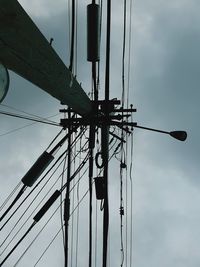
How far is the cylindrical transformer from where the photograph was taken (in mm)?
6430

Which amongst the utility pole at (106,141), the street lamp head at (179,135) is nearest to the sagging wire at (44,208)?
the utility pole at (106,141)

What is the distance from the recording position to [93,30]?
653 centimetres

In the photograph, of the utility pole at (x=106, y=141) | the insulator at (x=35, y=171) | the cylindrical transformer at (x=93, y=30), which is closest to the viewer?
the cylindrical transformer at (x=93, y=30)

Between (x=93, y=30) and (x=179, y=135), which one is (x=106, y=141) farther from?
(x=93, y=30)

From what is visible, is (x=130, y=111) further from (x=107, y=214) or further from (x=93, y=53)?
(x=93, y=53)

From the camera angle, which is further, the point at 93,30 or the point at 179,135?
the point at 179,135

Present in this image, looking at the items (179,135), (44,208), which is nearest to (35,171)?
(44,208)

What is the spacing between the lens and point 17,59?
3047mm

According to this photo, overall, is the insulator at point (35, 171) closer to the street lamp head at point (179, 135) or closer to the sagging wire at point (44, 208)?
the sagging wire at point (44, 208)

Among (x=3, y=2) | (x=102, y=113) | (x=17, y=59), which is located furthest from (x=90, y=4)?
(x=3, y=2)

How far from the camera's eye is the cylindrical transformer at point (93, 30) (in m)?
6.43

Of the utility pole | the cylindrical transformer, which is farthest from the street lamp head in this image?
the cylindrical transformer

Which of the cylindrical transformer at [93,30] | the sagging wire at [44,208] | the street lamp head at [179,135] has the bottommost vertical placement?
the sagging wire at [44,208]

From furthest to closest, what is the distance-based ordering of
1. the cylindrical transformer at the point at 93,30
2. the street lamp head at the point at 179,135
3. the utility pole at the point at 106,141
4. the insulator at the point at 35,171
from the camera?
the utility pole at the point at 106,141, the street lamp head at the point at 179,135, the insulator at the point at 35,171, the cylindrical transformer at the point at 93,30
